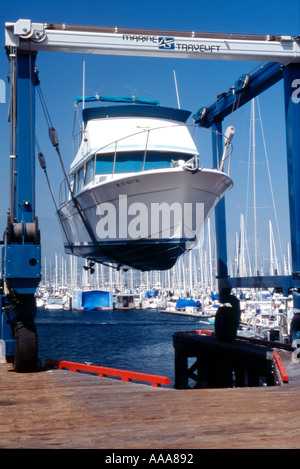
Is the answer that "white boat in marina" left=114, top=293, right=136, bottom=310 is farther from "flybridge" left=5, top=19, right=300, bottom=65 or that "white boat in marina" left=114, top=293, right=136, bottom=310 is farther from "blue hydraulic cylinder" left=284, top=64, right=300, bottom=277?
"flybridge" left=5, top=19, right=300, bottom=65

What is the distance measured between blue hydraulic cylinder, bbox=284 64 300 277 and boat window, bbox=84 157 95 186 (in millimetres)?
4519

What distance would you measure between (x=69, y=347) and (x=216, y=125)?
22.1 metres

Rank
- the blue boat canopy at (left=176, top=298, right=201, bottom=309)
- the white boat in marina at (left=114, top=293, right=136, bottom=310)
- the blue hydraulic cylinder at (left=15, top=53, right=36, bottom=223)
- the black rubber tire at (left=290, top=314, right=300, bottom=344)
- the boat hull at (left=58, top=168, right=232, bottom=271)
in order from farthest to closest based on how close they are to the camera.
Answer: the white boat in marina at (left=114, top=293, right=136, bottom=310)
the blue boat canopy at (left=176, top=298, right=201, bottom=309)
the boat hull at (left=58, top=168, right=232, bottom=271)
the black rubber tire at (left=290, top=314, right=300, bottom=344)
the blue hydraulic cylinder at (left=15, top=53, right=36, bottom=223)

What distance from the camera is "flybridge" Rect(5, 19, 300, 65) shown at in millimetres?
8664

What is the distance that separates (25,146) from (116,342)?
28516mm

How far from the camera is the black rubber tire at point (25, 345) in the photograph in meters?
7.33

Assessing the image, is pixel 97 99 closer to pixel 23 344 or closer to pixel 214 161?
pixel 214 161

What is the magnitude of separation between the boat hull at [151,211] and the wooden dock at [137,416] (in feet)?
15.2

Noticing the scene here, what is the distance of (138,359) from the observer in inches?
1015

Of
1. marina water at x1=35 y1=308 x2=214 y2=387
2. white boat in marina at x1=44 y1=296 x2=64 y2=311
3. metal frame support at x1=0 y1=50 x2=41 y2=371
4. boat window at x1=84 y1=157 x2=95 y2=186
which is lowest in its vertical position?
marina water at x1=35 y1=308 x2=214 y2=387

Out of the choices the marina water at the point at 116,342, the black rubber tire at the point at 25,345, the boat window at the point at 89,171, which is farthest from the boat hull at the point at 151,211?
the marina water at the point at 116,342

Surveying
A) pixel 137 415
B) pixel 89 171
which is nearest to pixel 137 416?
pixel 137 415

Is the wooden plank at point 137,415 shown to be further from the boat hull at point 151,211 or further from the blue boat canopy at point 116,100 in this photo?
the blue boat canopy at point 116,100

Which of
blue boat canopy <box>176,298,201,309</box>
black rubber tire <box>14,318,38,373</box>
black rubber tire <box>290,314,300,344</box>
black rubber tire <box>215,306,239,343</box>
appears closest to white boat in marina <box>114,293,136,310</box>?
blue boat canopy <box>176,298,201,309</box>
